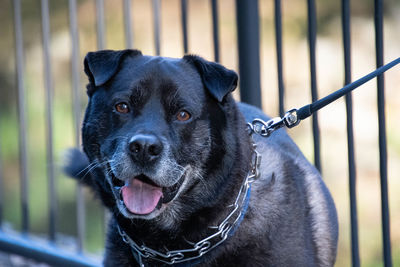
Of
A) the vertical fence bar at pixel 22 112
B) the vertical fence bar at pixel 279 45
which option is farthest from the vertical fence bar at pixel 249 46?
the vertical fence bar at pixel 22 112

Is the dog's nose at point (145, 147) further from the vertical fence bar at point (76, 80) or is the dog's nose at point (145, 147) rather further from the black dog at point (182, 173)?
the vertical fence bar at point (76, 80)

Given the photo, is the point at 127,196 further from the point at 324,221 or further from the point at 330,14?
the point at 330,14

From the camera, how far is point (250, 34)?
3.64 m

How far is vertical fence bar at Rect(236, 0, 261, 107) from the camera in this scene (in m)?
3.63

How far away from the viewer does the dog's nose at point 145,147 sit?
8.20 ft

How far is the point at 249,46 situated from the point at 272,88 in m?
4.52

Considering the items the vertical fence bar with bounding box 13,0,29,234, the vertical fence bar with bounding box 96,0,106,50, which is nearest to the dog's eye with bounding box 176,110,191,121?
the vertical fence bar with bounding box 96,0,106,50

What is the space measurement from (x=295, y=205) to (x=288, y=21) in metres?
4.84

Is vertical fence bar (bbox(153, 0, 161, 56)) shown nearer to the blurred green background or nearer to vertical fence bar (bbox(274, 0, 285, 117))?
vertical fence bar (bbox(274, 0, 285, 117))

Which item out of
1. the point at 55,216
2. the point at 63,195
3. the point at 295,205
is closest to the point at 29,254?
the point at 55,216

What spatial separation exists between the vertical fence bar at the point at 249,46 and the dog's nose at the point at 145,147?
1248 mm

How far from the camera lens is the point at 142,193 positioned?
2.64 metres

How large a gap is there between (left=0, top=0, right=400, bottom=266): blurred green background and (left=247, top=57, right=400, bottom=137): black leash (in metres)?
3.75

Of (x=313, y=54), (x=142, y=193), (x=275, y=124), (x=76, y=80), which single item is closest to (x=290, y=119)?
(x=275, y=124)
